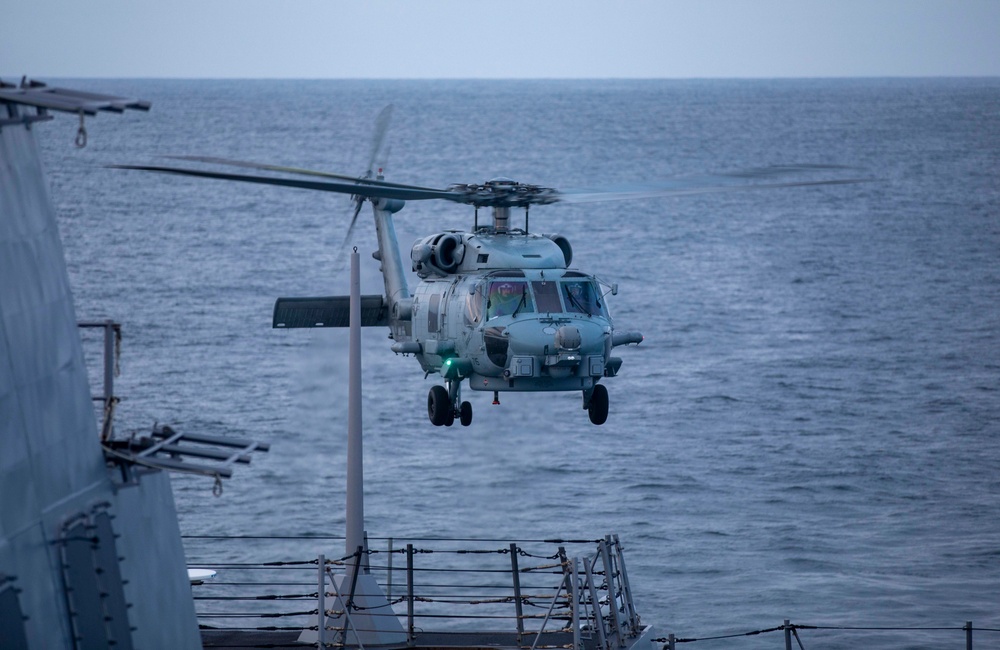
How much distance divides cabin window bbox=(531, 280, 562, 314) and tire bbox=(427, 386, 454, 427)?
3.18 meters

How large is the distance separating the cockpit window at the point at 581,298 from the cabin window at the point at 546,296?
0.15 metres

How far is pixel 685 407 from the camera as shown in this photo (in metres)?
68.4

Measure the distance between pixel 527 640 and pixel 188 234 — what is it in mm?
96375

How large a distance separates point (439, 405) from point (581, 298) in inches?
144

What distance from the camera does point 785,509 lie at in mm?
53844

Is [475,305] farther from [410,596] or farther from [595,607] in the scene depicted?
[595,607]

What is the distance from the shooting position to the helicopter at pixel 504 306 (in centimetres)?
2381

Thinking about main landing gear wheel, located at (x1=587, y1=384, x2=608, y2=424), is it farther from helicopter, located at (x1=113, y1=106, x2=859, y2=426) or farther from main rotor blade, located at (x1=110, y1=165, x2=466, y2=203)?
main rotor blade, located at (x1=110, y1=165, x2=466, y2=203)

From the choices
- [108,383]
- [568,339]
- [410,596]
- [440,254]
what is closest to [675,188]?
[568,339]

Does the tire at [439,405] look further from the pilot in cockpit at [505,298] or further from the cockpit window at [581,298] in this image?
the cockpit window at [581,298]

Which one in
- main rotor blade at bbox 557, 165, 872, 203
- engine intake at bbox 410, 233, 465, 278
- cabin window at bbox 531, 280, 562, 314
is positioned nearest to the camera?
main rotor blade at bbox 557, 165, 872, 203

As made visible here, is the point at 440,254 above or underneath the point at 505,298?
above

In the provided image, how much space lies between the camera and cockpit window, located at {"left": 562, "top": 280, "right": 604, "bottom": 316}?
24.6 meters

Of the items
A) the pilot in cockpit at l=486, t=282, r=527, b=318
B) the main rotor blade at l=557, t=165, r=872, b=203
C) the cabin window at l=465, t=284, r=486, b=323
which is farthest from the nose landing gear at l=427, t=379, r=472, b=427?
the main rotor blade at l=557, t=165, r=872, b=203
